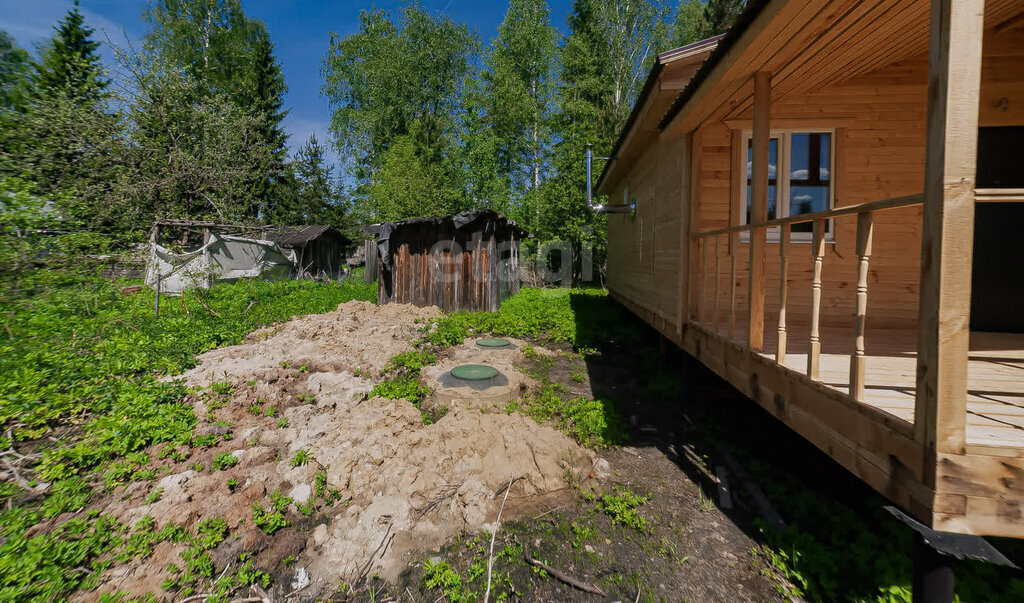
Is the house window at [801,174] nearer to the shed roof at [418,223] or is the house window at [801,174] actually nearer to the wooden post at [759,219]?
the wooden post at [759,219]

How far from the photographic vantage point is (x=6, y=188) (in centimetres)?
445

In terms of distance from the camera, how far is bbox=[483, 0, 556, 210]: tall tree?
23109 mm

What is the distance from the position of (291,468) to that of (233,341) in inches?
203

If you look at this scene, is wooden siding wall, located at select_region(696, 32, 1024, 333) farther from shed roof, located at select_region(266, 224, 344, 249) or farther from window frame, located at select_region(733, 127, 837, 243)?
shed roof, located at select_region(266, 224, 344, 249)

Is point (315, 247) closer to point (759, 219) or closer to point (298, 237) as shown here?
point (298, 237)

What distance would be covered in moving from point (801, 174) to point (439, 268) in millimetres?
9535

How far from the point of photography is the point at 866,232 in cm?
190

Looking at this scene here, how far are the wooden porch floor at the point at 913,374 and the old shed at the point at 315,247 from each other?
71.4ft

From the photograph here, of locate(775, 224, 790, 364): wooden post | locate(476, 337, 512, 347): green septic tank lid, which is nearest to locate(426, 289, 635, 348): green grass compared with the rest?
locate(476, 337, 512, 347): green septic tank lid

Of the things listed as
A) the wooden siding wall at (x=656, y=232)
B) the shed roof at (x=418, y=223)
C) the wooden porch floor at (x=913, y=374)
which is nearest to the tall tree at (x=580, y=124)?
the shed roof at (x=418, y=223)

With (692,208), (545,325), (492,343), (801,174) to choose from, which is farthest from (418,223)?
(801,174)

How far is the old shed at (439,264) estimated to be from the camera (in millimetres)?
12375

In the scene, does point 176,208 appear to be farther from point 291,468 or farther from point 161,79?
point 291,468

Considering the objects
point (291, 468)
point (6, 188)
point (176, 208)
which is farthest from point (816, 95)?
point (176, 208)
